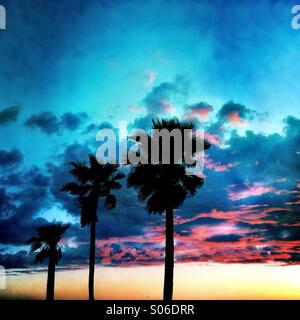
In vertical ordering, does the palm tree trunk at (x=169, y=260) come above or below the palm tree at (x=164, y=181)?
below

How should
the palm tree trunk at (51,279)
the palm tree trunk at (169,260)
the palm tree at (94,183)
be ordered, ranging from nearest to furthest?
the palm tree trunk at (169,260)
the palm tree at (94,183)
the palm tree trunk at (51,279)

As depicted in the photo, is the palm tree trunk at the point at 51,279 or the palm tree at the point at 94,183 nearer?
the palm tree at the point at 94,183

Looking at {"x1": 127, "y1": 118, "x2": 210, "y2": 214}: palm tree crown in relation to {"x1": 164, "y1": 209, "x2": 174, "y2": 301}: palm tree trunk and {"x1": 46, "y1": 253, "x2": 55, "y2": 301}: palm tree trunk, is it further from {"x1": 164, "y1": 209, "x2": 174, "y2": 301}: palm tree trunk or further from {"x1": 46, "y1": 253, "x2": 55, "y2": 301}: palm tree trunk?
{"x1": 46, "y1": 253, "x2": 55, "y2": 301}: palm tree trunk

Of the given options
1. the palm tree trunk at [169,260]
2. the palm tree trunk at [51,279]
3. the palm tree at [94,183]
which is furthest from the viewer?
the palm tree trunk at [51,279]

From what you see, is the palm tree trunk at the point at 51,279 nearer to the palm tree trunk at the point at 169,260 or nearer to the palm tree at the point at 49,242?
the palm tree at the point at 49,242

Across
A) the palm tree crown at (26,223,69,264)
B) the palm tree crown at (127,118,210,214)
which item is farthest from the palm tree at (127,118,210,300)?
the palm tree crown at (26,223,69,264)

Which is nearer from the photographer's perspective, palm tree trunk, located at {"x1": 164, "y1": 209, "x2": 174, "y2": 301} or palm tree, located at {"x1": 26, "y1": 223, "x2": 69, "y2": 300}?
palm tree trunk, located at {"x1": 164, "y1": 209, "x2": 174, "y2": 301}

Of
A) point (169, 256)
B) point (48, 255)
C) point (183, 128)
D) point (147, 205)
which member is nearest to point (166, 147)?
point (183, 128)

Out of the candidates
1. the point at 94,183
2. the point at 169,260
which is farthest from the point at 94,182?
the point at 169,260

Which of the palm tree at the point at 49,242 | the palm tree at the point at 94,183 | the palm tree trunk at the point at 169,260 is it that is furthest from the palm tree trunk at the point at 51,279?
the palm tree trunk at the point at 169,260
